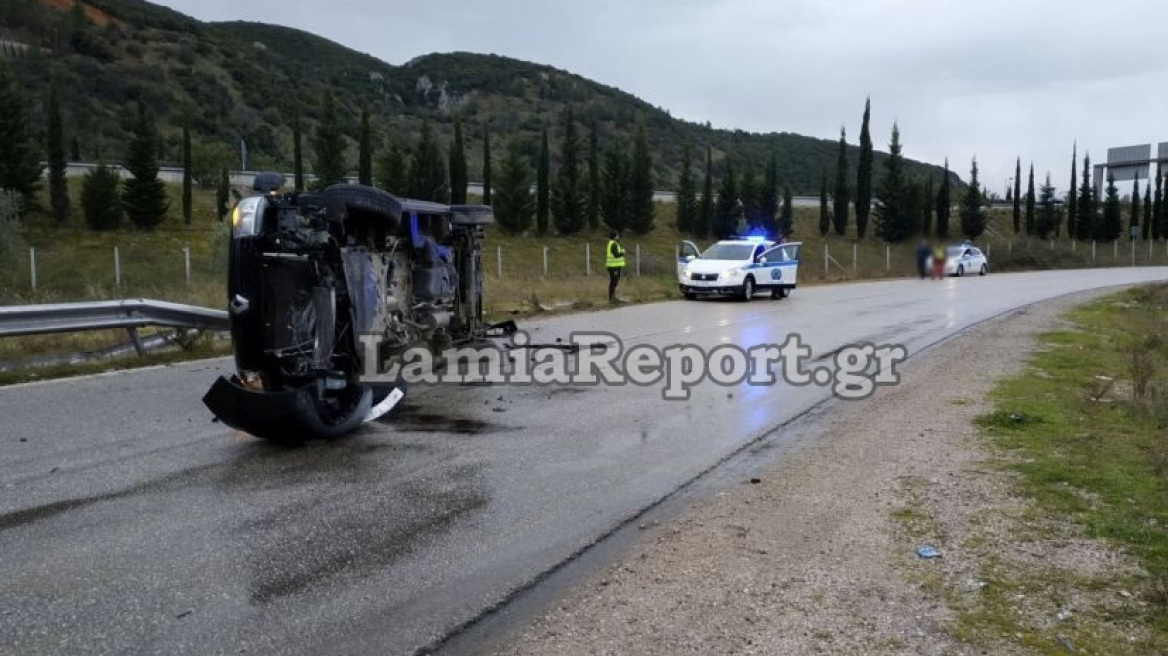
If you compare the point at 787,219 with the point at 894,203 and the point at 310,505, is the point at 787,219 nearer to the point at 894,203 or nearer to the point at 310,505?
the point at 894,203

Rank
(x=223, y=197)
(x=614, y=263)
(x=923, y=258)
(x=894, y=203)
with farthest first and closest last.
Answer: (x=223, y=197)
(x=614, y=263)
(x=894, y=203)
(x=923, y=258)

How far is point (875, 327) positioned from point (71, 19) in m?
85.4

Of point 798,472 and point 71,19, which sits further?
point 71,19

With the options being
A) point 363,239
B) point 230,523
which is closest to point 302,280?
point 363,239

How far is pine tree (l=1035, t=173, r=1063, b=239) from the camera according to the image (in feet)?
97.7

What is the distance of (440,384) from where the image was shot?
404 inches

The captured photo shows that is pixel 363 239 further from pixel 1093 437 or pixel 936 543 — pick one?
pixel 1093 437

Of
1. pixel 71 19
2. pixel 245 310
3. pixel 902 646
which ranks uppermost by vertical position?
pixel 71 19

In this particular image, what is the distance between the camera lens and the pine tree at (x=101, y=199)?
43.1 meters

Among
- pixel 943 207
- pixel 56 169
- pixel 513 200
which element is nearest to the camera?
pixel 943 207

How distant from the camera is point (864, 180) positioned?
21.8 metres

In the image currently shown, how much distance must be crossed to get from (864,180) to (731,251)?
15.8ft

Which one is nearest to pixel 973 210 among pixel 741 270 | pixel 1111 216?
pixel 741 270

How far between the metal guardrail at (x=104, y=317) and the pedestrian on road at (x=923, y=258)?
9276 mm
